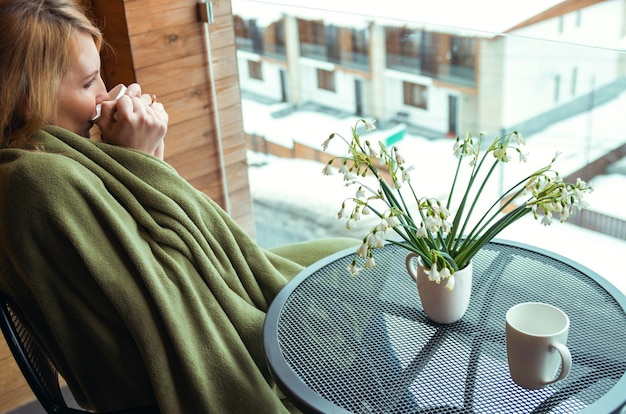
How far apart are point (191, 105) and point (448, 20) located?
2.92 feet

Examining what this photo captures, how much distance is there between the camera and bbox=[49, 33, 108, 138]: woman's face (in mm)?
1348

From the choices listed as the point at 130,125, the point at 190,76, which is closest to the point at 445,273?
the point at 130,125

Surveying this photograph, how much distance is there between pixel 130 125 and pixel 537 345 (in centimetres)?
88

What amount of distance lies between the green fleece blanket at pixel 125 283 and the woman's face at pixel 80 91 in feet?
0.24

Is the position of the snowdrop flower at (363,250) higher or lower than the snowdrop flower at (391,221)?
lower

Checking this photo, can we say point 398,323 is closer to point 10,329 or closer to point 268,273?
point 268,273

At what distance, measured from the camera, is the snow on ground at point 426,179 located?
5.69 ft

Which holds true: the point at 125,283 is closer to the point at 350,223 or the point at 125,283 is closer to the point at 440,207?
the point at 350,223

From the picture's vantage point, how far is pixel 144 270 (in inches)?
48.9

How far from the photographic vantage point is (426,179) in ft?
7.10

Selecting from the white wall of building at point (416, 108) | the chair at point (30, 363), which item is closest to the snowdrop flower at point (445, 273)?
the chair at point (30, 363)

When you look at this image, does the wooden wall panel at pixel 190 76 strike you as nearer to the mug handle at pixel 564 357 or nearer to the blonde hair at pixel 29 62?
the blonde hair at pixel 29 62

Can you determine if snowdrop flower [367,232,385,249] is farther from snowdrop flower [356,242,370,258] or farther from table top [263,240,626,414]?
table top [263,240,626,414]

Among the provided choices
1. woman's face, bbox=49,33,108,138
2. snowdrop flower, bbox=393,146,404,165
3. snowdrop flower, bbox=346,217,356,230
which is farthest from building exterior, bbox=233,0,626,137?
woman's face, bbox=49,33,108,138
